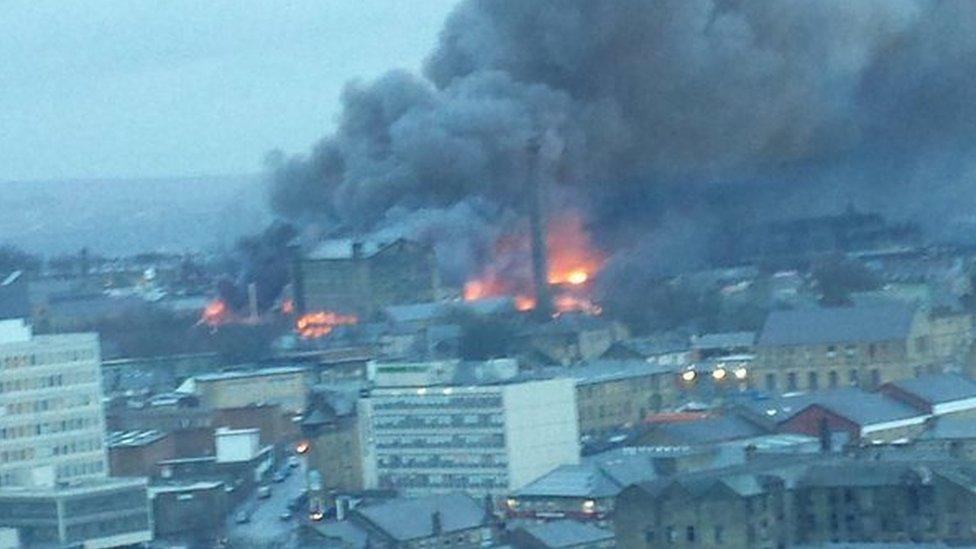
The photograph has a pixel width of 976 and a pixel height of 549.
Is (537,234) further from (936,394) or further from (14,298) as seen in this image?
(936,394)

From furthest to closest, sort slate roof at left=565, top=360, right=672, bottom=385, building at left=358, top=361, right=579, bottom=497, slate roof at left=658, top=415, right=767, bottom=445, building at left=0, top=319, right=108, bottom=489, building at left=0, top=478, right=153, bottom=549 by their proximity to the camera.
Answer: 1. slate roof at left=565, top=360, right=672, bottom=385
2. slate roof at left=658, top=415, right=767, bottom=445
3. building at left=358, top=361, right=579, bottom=497
4. building at left=0, top=319, right=108, bottom=489
5. building at left=0, top=478, right=153, bottom=549

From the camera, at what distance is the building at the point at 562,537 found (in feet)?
100

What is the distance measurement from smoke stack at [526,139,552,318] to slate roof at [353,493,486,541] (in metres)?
20.5

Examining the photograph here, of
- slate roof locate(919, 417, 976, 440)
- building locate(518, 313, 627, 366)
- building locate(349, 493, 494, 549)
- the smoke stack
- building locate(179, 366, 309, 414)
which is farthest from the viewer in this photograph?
the smoke stack

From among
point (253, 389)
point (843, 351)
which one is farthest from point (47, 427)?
point (843, 351)

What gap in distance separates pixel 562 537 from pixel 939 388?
1106cm

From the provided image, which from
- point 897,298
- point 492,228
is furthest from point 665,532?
point 492,228

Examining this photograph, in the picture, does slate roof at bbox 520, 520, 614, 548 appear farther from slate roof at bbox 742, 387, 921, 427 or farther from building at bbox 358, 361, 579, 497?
slate roof at bbox 742, 387, 921, 427

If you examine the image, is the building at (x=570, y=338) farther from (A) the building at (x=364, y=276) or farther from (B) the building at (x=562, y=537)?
(B) the building at (x=562, y=537)

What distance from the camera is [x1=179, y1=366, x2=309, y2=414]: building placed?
148 ft

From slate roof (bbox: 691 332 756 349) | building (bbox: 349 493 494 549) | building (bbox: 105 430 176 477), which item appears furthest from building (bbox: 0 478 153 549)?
slate roof (bbox: 691 332 756 349)

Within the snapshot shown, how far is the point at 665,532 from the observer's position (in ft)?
100

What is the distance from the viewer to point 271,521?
34.2 meters

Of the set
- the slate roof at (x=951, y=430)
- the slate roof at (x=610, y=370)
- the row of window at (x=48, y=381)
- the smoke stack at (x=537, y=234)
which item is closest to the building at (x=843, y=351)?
the slate roof at (x=610, y=370)
